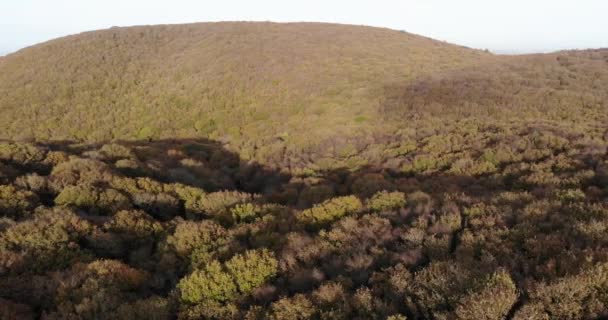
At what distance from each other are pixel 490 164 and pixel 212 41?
66964 mm

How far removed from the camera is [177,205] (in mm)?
18641

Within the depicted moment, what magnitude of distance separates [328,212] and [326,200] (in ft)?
5.13

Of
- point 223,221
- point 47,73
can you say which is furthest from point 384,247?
point 47,73

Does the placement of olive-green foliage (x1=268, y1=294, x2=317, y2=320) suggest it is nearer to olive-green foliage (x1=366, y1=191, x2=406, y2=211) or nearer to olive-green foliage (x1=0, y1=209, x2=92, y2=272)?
olive-green foliage (x1=366, y1=191, x2=406, y2=211)

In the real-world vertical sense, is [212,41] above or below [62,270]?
above

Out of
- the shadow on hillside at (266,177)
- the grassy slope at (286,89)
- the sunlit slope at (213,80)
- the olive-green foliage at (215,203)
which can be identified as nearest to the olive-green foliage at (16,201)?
the shadow on hillside at (266,177)

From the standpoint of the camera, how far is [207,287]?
31.4ft

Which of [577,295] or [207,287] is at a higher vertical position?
[577,295]

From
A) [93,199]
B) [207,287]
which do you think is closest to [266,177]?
[93,199]

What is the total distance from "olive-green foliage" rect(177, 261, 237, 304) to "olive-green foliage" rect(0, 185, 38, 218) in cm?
932

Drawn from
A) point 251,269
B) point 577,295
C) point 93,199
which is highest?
point 577,295

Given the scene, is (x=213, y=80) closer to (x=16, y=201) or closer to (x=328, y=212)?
(x=16, y=201)

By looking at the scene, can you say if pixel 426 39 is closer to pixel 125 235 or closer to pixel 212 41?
pixel 212 41

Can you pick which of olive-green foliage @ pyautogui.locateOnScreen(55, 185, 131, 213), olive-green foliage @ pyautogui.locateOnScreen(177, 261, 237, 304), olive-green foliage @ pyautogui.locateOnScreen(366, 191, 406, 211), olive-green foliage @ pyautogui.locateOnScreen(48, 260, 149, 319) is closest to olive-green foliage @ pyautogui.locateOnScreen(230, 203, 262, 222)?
olive-green foliage @ pyautogui.locateOnScreen(366, 191, 406, 211)
